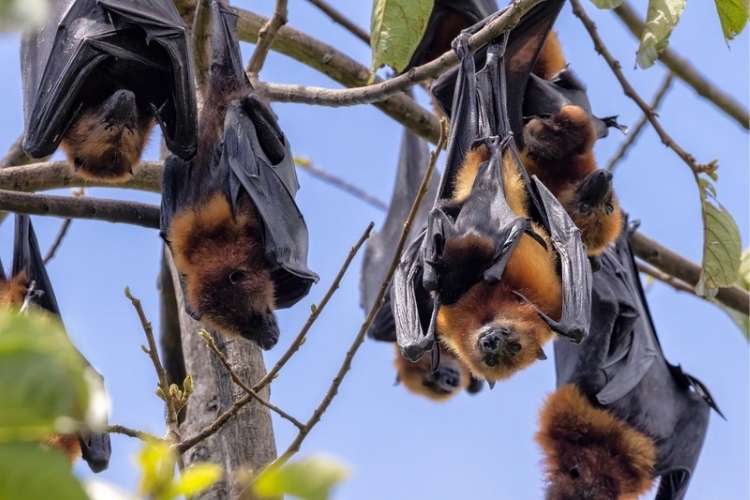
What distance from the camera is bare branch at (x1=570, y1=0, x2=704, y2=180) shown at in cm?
609

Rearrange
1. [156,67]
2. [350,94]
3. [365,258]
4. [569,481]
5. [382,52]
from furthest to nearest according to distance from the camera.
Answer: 1. [365,258]
2. [569,481]
3. [156,67]
4. [350,94]
5. [382,52]

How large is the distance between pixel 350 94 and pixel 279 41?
2197 millimetres

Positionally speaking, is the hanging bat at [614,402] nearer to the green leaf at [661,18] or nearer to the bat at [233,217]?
the bat at [233,217]

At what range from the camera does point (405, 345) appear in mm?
5059

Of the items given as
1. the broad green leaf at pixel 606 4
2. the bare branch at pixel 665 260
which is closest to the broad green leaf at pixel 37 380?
the broad green leaf at pixel 606 4

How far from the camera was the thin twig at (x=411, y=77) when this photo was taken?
15.8ft

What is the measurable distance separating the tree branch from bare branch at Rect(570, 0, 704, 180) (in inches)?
64.6

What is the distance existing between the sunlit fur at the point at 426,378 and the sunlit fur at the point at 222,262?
13.0 feet

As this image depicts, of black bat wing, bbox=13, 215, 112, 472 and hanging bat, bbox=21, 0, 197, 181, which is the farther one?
black bat wing, bbox=13, 215, 112, 472

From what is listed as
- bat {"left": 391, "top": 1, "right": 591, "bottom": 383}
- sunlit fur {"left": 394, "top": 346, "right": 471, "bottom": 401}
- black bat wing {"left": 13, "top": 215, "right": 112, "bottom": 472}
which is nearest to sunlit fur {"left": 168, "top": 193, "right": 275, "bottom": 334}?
bat {"left": 391, "top": 1, "right": 591, "bottom": 383}

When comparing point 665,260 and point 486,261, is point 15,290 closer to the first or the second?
point 486,261

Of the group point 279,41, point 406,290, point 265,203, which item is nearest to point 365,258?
point 279,41

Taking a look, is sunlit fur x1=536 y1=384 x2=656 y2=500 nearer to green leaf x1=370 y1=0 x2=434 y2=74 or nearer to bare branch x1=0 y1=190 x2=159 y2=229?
bare branch x1=0 y1=190 x2=159 y2=229

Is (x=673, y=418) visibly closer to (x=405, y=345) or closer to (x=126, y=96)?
(x=405, y=345)
